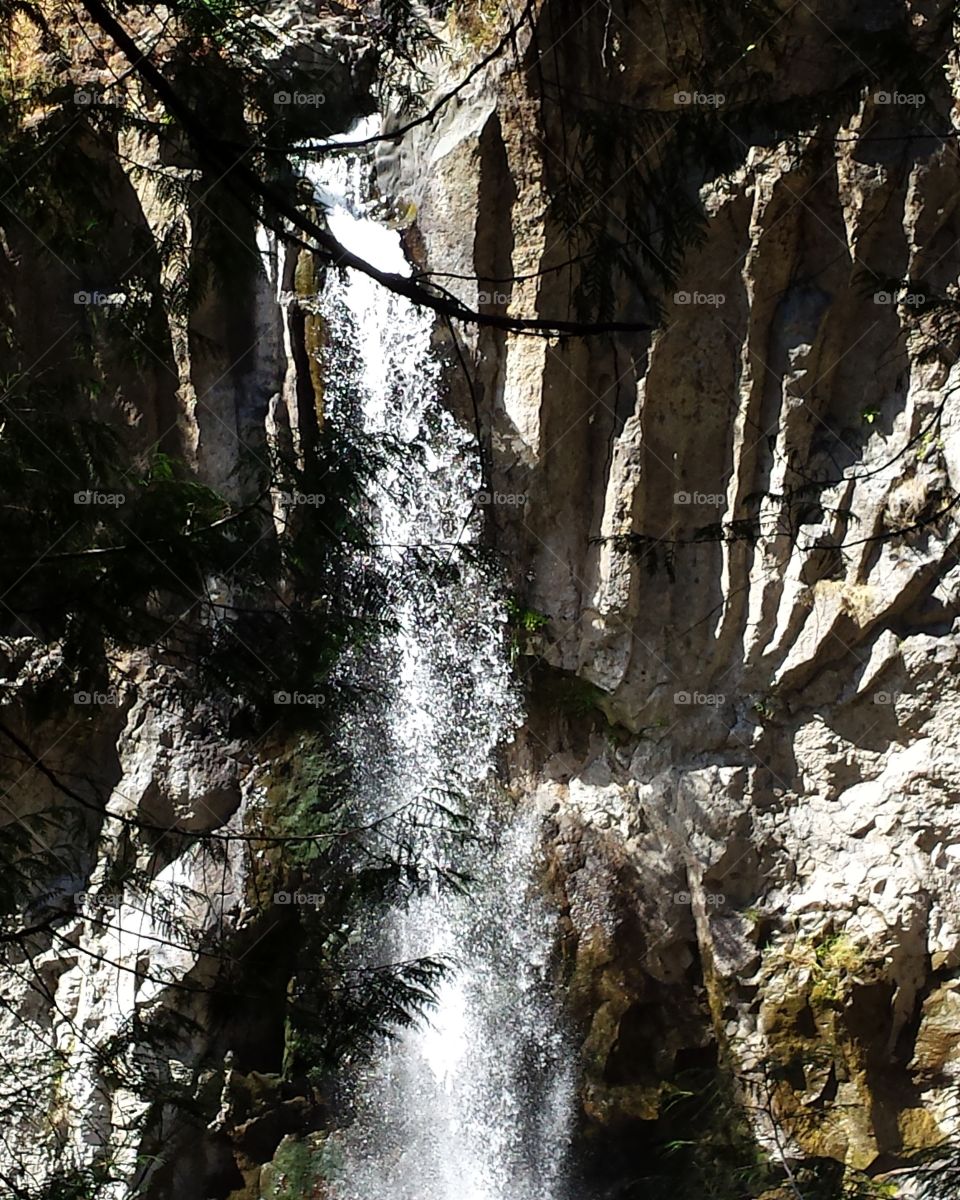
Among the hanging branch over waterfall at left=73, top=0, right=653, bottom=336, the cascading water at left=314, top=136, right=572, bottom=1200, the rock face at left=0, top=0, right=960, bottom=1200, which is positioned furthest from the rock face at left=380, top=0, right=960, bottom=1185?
the hanging branch over waterfall at left=73, top=0, right=653, bottom=336

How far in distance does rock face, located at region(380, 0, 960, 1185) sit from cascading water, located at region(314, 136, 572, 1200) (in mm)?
281

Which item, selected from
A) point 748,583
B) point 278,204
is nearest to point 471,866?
point 748,583

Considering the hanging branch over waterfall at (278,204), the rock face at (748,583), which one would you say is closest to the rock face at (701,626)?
the rock face at (748,583)

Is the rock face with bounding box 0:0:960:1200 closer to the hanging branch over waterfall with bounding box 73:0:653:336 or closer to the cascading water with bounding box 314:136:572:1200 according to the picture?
the cascading water with bounding box 314:136:572:1200

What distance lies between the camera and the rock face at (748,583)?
21.6 ft

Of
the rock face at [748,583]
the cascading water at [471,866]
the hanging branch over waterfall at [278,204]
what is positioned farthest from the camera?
the cascading water at [471,866]

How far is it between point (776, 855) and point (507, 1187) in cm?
260

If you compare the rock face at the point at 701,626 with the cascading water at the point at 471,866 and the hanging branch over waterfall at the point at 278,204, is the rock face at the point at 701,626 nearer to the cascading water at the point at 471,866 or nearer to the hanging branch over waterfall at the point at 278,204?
the cascading water at the point at 471,866

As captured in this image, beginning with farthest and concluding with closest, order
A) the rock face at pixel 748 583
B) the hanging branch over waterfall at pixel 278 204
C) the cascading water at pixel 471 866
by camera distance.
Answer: the cascading water at pixel 471 866 < the rock face at pixel 748 583 < the hanging branch over waterfall at pixel 278 204

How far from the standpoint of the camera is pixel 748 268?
688cm

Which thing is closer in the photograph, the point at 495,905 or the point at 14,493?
the point at 14,493

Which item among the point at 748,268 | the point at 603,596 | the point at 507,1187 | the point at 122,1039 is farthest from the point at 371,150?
the point at 507,1187

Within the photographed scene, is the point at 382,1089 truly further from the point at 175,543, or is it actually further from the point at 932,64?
the point at 932,64

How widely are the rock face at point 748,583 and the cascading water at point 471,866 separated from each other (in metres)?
0.28
